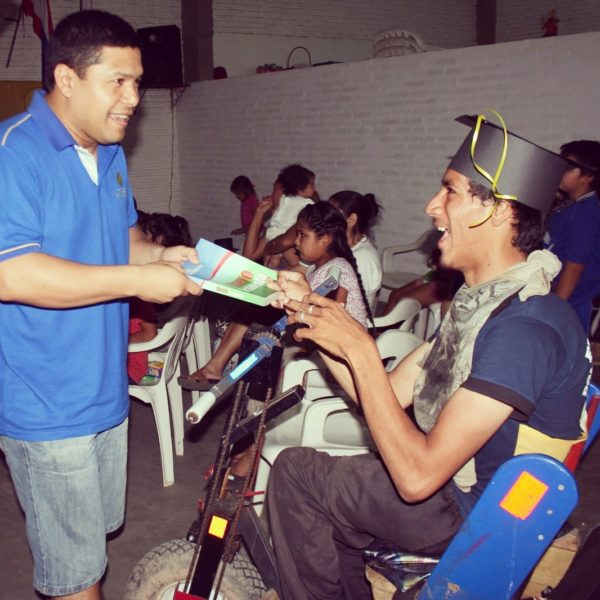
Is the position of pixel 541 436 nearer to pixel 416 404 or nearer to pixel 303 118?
pixel 416 404

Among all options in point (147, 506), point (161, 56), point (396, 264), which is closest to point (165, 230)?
point (147, 506)

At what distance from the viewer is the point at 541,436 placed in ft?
5.69

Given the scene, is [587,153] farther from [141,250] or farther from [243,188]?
[243,188]

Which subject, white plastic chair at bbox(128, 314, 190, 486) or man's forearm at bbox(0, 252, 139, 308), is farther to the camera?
white plastic chair at bbox(128, 314, 190, 486)

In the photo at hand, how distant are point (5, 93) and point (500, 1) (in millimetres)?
9560

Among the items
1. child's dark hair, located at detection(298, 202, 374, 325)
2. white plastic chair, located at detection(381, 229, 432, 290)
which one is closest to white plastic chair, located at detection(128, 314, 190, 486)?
child's dark hair, located at detection(298, 202, 374, 325)

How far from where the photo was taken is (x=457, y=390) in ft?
5.48

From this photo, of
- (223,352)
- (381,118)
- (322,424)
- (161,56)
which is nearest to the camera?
(322,424)

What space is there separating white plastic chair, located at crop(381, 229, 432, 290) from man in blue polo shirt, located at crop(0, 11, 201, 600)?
4564 millimetres

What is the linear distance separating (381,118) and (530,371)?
6815 millimetres

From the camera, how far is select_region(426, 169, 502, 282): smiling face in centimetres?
188

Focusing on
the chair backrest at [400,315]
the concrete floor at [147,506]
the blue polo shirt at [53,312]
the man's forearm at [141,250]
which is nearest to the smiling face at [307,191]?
the chair backrest at [400,315]

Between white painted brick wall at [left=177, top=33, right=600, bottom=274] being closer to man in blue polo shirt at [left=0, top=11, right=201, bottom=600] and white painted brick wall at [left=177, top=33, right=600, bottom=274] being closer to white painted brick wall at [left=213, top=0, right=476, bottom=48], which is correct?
white painted brick wall at [left=213, top=0, right=476, bottom=48]

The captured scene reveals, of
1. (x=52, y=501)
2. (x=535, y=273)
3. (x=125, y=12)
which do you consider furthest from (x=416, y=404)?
(x=125, y=12)
